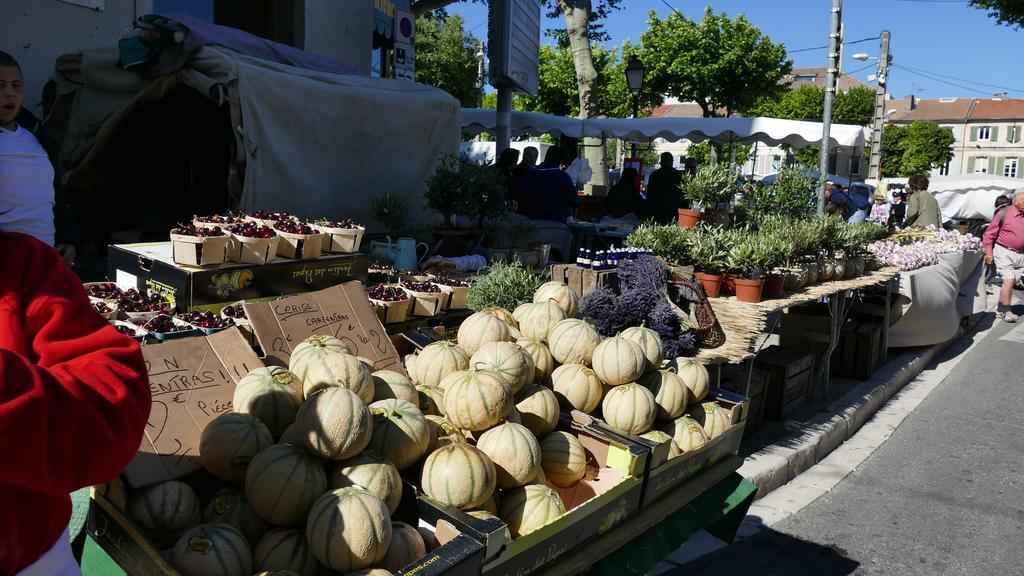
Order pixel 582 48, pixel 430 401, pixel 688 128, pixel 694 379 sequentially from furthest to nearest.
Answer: pixel 582 48 < pixel 688 128 < pixel 694 379 < pixel 430 401

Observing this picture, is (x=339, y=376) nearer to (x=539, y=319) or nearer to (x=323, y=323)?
(x=323, y=323)

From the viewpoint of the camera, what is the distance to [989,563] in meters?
4.60

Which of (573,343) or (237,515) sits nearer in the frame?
(237,515)

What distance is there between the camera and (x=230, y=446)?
96.1 inches

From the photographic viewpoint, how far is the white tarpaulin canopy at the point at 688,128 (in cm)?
1373

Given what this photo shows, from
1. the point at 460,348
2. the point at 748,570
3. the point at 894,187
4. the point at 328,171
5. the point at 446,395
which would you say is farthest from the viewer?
the point at 894,187

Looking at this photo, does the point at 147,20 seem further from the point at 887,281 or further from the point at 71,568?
the point at 887,281

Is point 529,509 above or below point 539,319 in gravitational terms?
below

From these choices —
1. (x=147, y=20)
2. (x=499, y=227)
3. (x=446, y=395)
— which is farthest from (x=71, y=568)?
(x=499, y=227)

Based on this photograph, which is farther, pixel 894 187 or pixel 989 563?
pixel 894 187

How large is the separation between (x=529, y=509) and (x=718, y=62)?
34.5 metres

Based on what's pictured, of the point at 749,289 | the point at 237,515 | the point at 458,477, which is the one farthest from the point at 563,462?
the point at 749,289

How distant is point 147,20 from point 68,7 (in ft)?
7.35

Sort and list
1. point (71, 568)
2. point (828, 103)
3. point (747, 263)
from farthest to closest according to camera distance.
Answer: point (828, 103) < point (747, 263) < point (71, 568)
